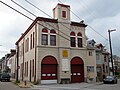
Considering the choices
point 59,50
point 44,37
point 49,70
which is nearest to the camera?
point 49,70

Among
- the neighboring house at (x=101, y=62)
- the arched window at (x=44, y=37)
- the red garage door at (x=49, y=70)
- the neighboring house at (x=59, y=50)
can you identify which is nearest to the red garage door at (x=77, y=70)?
the neighboring house at (x=59, y=50)

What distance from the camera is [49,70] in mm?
31938

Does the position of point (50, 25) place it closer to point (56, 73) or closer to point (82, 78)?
point (56, 73)

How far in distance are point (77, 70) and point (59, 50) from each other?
506 cm

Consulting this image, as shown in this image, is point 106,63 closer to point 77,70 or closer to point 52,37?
point 77,70

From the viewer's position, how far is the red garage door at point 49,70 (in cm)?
3125

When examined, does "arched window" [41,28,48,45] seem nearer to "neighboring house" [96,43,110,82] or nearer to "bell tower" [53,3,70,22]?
"bell tower" [53,3,70,22]

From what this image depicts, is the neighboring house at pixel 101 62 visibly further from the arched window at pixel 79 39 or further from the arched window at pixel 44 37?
the arched window at pixel 44 37

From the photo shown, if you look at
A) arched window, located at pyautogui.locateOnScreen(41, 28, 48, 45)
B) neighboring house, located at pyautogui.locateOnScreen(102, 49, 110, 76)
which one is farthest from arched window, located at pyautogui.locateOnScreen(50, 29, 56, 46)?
neighboring house, located at pyautogui.locateOnScreen(102, 49, 110, 76)

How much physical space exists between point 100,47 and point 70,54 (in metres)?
19.4

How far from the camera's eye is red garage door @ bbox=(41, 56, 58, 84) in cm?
3125

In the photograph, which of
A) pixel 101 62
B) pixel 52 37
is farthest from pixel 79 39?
pixel 101 62

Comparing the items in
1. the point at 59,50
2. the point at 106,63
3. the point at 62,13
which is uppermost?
the point at 62,13

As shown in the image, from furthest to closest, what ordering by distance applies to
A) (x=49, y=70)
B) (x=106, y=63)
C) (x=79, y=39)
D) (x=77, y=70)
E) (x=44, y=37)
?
(x=106, y=63) < (x=79, y=39) < (x=77, y=70) < (x=44, y=37) < (x=49, y=70)
